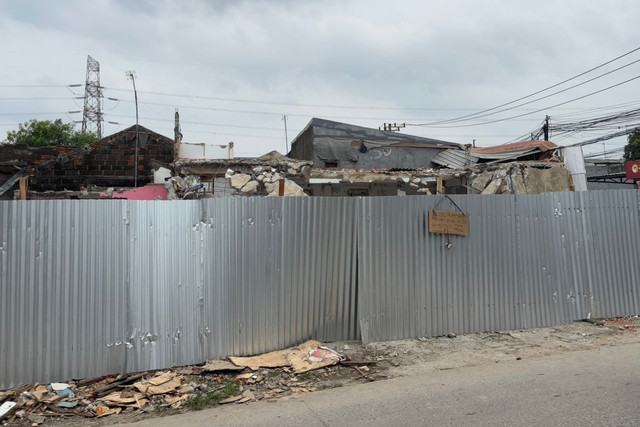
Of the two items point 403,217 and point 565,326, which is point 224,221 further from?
point 565,326

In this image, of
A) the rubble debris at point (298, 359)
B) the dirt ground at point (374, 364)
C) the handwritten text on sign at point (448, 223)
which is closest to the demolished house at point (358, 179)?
the handwritten text on sign at point (448, 223)

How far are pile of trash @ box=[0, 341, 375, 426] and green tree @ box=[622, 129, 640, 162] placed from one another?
40.6 meters

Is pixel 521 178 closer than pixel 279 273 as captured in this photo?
No

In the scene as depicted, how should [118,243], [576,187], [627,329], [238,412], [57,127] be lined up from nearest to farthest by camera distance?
1. [238,412]
2. [118,243]
3. [627,329]
4. [576,187]
5. [57,127]

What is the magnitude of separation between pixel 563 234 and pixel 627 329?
5.29ft

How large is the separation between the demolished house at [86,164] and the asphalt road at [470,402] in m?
14.0

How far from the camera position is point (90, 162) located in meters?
16.8

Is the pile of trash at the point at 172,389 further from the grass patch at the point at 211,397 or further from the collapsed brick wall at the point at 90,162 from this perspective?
the collapsed brick wall at the point at 90,162

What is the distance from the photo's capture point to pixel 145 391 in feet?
14.1

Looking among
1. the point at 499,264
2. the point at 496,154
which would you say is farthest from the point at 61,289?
the point at 496,154

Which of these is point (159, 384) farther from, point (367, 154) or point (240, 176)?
point (367, 154)

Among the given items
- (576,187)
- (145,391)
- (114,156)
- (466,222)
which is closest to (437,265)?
(466,222)

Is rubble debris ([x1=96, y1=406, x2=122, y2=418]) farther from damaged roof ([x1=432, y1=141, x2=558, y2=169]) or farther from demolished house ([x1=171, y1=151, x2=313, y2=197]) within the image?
damaged roof ([x1=432, y1=141, x2=558, y2=169])

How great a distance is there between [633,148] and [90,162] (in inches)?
1579
